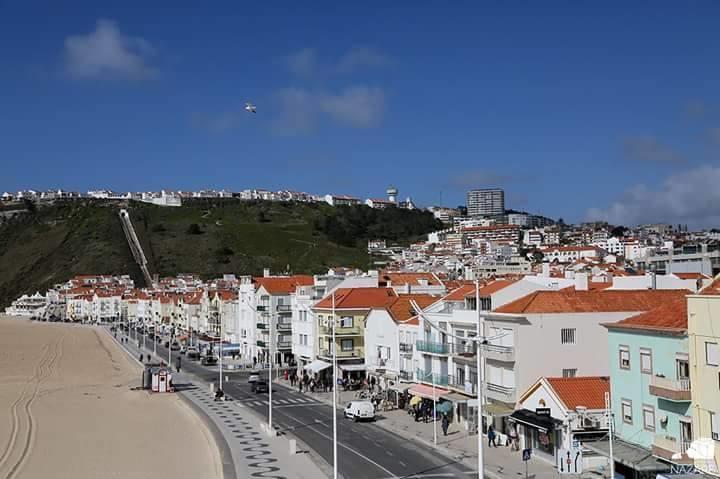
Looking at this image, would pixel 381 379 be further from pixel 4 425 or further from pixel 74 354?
pixel 74 354

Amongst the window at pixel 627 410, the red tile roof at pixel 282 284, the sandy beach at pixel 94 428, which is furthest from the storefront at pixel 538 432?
the red tile roof at pixel 282 284

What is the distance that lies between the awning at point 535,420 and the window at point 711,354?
927cm

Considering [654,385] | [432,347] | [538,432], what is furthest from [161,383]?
[654,385]

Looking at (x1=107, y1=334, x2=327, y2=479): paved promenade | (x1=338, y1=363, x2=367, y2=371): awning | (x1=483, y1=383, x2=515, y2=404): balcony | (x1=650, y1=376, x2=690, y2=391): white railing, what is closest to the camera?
(x1=650, y1=376, x2=690, y2=391): white railing

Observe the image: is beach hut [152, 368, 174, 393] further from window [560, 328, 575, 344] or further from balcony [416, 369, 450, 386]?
window [560, 328, 575, 344]

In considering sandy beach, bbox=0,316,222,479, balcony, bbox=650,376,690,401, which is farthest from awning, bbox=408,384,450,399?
balcony, bbox=650,376,690,401

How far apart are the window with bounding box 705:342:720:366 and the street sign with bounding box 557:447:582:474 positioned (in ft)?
21.5

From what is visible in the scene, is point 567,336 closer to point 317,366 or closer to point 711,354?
point 711,354

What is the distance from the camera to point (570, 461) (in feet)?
102

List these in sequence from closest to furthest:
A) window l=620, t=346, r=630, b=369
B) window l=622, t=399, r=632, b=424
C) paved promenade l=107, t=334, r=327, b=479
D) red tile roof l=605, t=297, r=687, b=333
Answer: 1. red tile roof l=605, t=297, r=687, b=333
2. window l=622, t=399, r=632, b=424
3. window l=620, t=346, r=630, b=369
4. paved promenade l=107, t=334, r=327, b=479

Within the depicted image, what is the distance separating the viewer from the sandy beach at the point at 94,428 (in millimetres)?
38062

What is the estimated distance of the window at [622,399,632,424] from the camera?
103ft

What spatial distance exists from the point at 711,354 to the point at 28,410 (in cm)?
4633

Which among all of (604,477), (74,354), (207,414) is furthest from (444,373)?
(74,354)
